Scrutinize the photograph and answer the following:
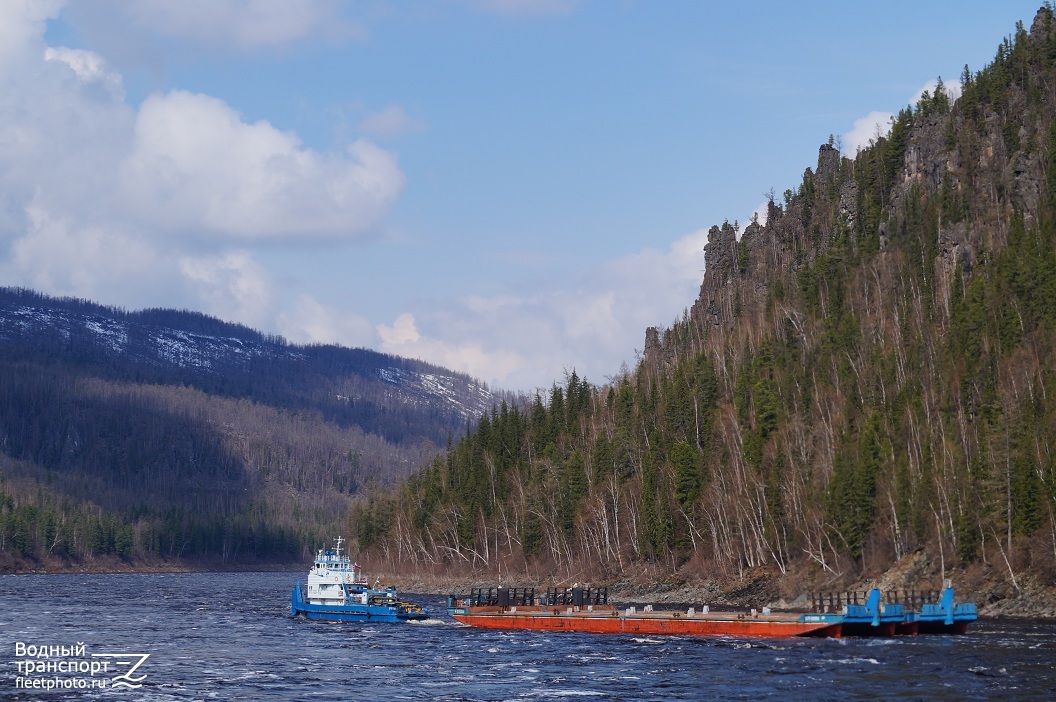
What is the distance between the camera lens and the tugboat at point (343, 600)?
111 meters

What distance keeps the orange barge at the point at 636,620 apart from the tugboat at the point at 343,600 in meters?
5.30

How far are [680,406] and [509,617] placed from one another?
62.2 metres

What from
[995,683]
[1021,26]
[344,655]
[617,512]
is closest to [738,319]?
[617,512]

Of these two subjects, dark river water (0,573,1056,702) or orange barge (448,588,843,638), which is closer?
dark river water (0,573,1056,702)

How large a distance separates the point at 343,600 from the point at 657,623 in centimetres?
3321

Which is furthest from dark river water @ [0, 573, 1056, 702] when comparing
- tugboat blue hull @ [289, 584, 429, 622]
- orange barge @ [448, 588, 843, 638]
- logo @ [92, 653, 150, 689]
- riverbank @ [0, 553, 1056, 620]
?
riverbank @ [0, 553, 1056, 620]

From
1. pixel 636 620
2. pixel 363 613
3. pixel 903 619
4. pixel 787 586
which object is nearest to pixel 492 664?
pixel 636 620

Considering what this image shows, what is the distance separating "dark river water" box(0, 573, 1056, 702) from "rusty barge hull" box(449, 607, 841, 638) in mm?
2577

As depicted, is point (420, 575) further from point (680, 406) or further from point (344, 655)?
point (344, 655)

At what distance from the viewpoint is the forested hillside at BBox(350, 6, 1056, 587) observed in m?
112

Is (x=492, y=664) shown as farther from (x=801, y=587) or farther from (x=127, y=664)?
(x=801, y=587)

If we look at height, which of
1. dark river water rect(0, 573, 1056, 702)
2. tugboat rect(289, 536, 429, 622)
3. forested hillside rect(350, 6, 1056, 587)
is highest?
forested hillside rect(350, 6, 1056, 587)

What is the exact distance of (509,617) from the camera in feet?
347

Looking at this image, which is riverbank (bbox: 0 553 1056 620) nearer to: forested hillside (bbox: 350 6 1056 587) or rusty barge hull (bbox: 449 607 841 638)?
forested hillside (bbox: 350 6 1056 587)
